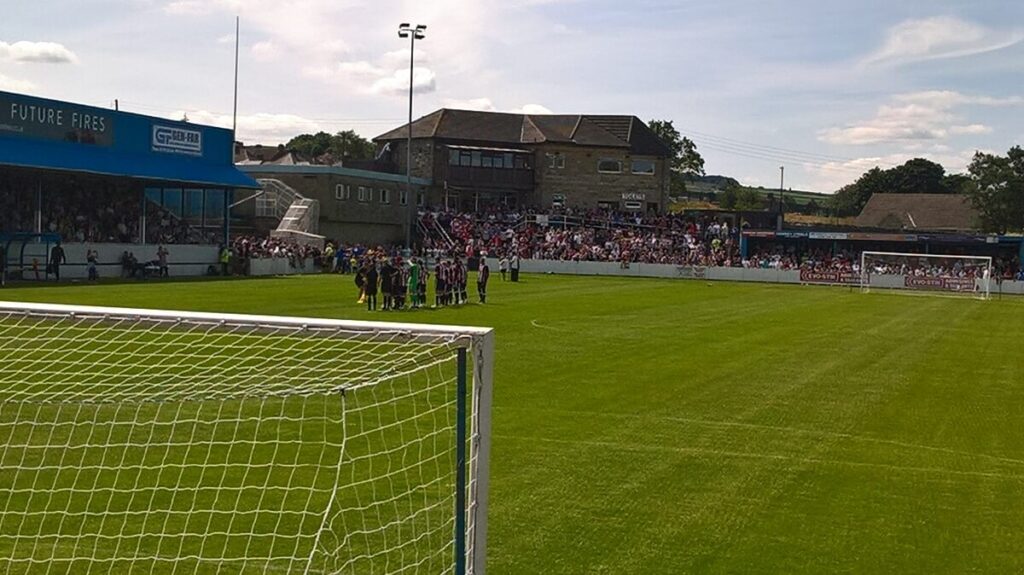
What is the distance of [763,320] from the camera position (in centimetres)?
2964

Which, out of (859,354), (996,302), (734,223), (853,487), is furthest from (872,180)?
(853,487)

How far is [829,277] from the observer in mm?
59844

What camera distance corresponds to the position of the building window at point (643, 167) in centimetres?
8150

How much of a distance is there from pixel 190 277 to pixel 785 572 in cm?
4062

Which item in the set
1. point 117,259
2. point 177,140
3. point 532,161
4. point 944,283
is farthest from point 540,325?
point 532,161

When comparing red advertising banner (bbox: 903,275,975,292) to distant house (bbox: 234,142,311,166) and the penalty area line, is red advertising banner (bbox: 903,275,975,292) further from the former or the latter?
distant house (bbox: 234,142,311,166)

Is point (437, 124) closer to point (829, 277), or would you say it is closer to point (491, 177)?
point (491, 177)

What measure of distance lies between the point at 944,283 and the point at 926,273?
4.41 ft

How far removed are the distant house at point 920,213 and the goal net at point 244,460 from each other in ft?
291

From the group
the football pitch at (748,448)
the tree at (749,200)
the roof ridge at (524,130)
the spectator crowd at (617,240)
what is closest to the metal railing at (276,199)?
the spectator crowd at (617,240)

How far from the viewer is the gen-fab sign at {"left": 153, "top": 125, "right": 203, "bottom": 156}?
155 feet

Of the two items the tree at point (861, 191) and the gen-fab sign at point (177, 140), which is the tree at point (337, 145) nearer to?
the tree at point (861, 191)

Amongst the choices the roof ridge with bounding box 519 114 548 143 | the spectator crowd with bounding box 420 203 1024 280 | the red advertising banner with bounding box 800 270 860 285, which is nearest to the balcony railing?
the roof ridge with bounding box 519 114 548 143

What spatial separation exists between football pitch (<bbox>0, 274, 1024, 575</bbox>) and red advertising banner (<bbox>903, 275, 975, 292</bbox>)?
28.3m
